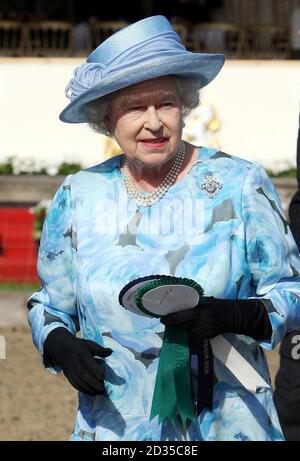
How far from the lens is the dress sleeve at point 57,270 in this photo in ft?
10.4

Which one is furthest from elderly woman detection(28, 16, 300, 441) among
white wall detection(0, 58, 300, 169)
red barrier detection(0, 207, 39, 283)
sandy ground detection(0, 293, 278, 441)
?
white wall detection(0, 58, 300, 169)

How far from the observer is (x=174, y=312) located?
2.88m

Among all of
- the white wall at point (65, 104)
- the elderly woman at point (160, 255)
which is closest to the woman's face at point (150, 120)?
the elderly woman at point (160, 255)

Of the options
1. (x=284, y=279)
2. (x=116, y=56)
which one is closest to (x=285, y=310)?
(x=284, y=279)

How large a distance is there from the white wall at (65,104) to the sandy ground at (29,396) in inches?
219

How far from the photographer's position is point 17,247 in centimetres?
1077

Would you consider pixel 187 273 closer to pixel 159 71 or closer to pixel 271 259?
pixel 271 259

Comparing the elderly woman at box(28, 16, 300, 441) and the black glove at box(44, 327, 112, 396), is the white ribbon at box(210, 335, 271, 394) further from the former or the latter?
the black glove at box(44, 327, 112, 396)

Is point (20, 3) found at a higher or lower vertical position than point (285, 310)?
lower

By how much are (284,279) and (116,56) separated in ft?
2.27

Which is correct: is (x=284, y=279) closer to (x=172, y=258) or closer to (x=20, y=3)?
(x=172, y=258)

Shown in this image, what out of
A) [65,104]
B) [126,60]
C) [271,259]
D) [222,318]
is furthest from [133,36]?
[65,104]

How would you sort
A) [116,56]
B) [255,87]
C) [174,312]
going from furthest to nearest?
[255,87], [116,56], [174,312]

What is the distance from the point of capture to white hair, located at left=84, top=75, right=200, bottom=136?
10.4ft
